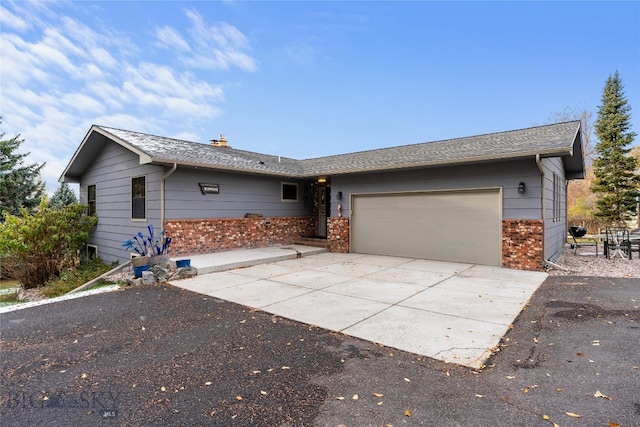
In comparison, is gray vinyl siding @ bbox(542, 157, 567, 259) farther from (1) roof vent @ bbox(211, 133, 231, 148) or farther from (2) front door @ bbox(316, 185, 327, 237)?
(1) roof vent @ bbox(211, 133, 231, 148)

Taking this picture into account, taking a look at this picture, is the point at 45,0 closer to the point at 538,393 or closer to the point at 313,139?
the point at 538,393

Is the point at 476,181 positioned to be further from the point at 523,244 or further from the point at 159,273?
the point at 159,273

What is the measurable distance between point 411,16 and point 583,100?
17.2 meters

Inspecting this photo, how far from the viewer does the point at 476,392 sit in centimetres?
255

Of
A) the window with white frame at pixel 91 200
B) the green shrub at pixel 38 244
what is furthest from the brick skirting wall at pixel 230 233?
the window with white frame at pixel 91 200

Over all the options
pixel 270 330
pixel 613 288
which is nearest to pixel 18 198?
pixel 270 330

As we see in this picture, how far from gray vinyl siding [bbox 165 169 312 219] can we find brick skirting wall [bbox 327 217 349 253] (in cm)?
187

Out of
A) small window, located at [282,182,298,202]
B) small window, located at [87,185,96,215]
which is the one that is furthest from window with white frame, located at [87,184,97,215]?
small window, located at [282,182,298,202]

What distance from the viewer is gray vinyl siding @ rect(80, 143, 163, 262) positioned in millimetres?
9102

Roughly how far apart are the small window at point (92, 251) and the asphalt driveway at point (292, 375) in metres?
7.91

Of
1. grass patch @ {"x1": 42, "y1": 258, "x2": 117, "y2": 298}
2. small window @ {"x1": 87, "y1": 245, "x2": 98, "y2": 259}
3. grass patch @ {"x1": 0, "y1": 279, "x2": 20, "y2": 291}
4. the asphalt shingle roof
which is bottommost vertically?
grass patch @ {"x1": 0, "y1": 279, "x2": 20, "y2": 291}

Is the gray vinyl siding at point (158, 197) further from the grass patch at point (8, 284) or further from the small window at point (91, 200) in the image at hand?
the grass patch at point (8, 284)

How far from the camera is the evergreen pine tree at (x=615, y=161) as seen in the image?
63.9ft

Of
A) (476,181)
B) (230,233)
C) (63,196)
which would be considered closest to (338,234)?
(230,233)
